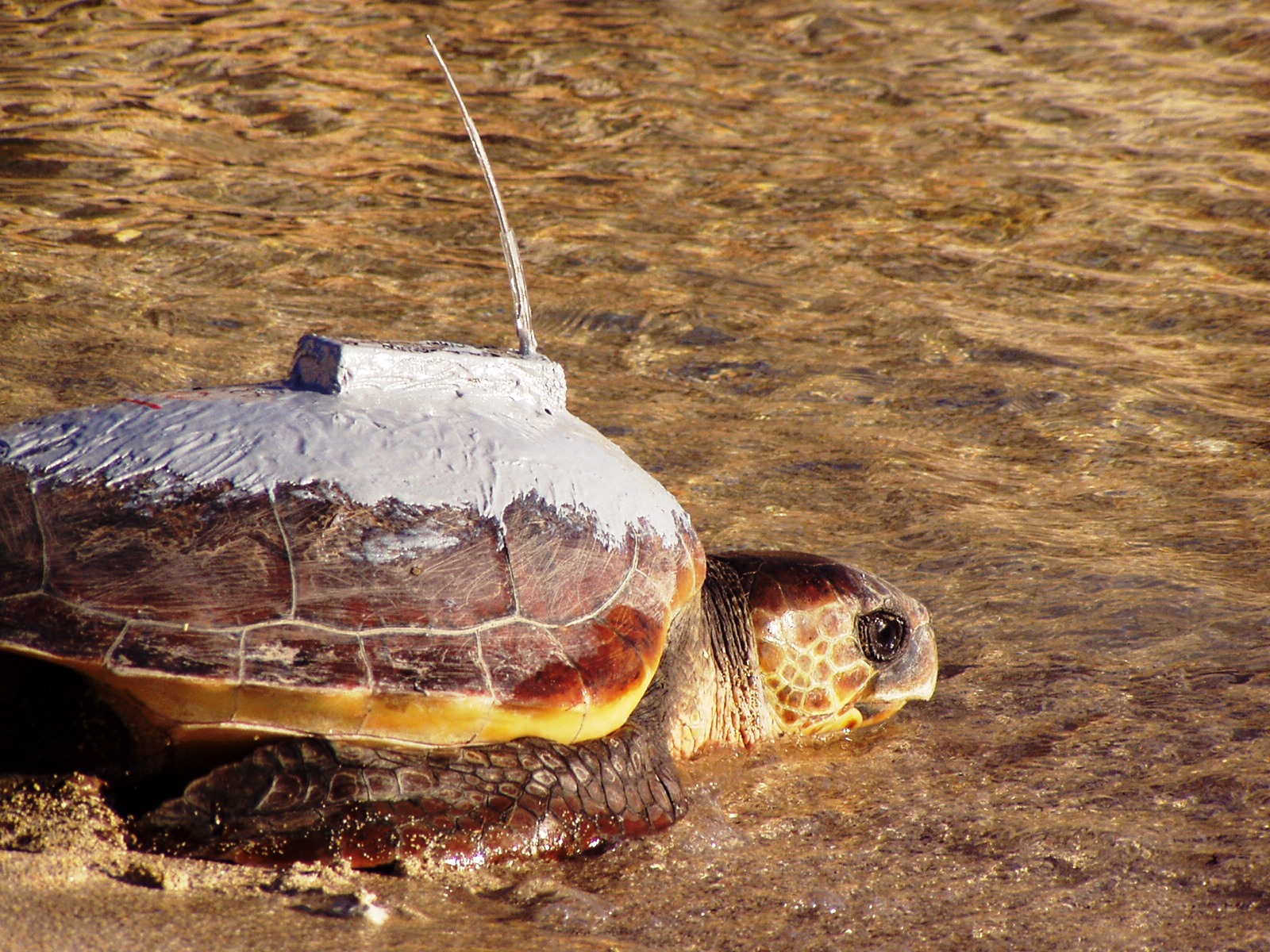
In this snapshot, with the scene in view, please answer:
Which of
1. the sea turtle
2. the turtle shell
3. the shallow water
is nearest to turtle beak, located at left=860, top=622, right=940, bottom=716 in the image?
the shallow water

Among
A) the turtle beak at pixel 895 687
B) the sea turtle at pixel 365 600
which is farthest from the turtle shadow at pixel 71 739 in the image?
the turtle beak at pixel 895 687

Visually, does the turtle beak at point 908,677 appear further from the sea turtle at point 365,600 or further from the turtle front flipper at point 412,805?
the turtle front flipper at point 412,805

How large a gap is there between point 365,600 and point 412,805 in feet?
1.31

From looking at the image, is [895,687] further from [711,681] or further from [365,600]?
[365,600]

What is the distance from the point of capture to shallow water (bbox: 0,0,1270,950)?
2553mm

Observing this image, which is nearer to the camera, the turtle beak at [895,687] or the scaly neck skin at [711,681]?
the scaly neck skin at [711,681]

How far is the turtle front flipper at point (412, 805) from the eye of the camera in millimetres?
2293

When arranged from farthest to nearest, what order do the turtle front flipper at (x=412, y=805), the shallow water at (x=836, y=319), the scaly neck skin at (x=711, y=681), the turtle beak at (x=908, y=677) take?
1. the turtle beak at (x=908, y=677)
2. the scaly neck skin at (x=711, y=681)
3. the shallow water at (x=836, y=319)
4. the turtle front flipper at (x=412, y=805)

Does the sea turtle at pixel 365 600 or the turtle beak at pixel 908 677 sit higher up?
the sea turtle at pixel 365 600

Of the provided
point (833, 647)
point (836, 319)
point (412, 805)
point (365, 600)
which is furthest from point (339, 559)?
point (836, 319)

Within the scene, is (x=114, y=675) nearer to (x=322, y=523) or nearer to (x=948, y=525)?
(x=322, y=523)

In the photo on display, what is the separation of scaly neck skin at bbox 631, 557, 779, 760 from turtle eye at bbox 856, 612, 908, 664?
0.95 ft

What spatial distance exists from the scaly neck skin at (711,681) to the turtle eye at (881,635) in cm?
29

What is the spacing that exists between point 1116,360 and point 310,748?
4.23 metres
